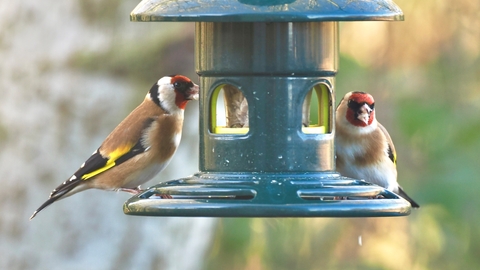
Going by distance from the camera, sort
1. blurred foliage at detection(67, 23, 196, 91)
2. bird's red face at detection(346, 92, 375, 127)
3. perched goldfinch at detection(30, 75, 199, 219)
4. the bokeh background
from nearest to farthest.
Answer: bird's red face at detection(346, 92, 375, 127) → perched goldfinch at detection(30, 75, 199, 219) → blurred foliage at detection(67, 23, 196, 91) → the bokeh background

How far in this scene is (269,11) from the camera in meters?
3.57

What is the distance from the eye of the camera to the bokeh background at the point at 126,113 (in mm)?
6965

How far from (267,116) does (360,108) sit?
107cm

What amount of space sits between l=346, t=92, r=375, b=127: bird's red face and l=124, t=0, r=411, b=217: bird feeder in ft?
1.70

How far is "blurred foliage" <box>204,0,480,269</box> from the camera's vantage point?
729 cm

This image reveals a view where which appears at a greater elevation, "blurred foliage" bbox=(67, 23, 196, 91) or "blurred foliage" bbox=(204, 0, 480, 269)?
"blurred foliage" bbox=(67, 23, 196, 91)

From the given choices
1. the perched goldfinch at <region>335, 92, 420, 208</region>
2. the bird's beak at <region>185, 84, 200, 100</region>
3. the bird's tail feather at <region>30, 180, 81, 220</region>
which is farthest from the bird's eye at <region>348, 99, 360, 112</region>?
the bird's tail feather at <region>30, 180, 81, 220</region>

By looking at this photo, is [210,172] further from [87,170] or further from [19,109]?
[19,109]

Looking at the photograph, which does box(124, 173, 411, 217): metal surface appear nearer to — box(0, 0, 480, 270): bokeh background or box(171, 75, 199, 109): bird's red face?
box(171, 75, 199, 109): bird's red face

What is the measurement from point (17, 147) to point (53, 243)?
78 centimetres

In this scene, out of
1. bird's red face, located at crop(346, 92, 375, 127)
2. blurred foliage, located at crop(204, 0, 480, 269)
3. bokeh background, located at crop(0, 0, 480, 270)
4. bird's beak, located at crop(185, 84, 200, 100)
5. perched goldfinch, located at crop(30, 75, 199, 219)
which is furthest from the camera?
blurred foliage, located at crop(204, 0, 480, 269)

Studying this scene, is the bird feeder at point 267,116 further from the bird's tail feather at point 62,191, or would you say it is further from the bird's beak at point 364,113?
the bird's tail feather at point 62,191

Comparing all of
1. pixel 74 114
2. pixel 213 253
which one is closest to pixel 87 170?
pixel 74 114

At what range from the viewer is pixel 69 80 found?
6977mm
